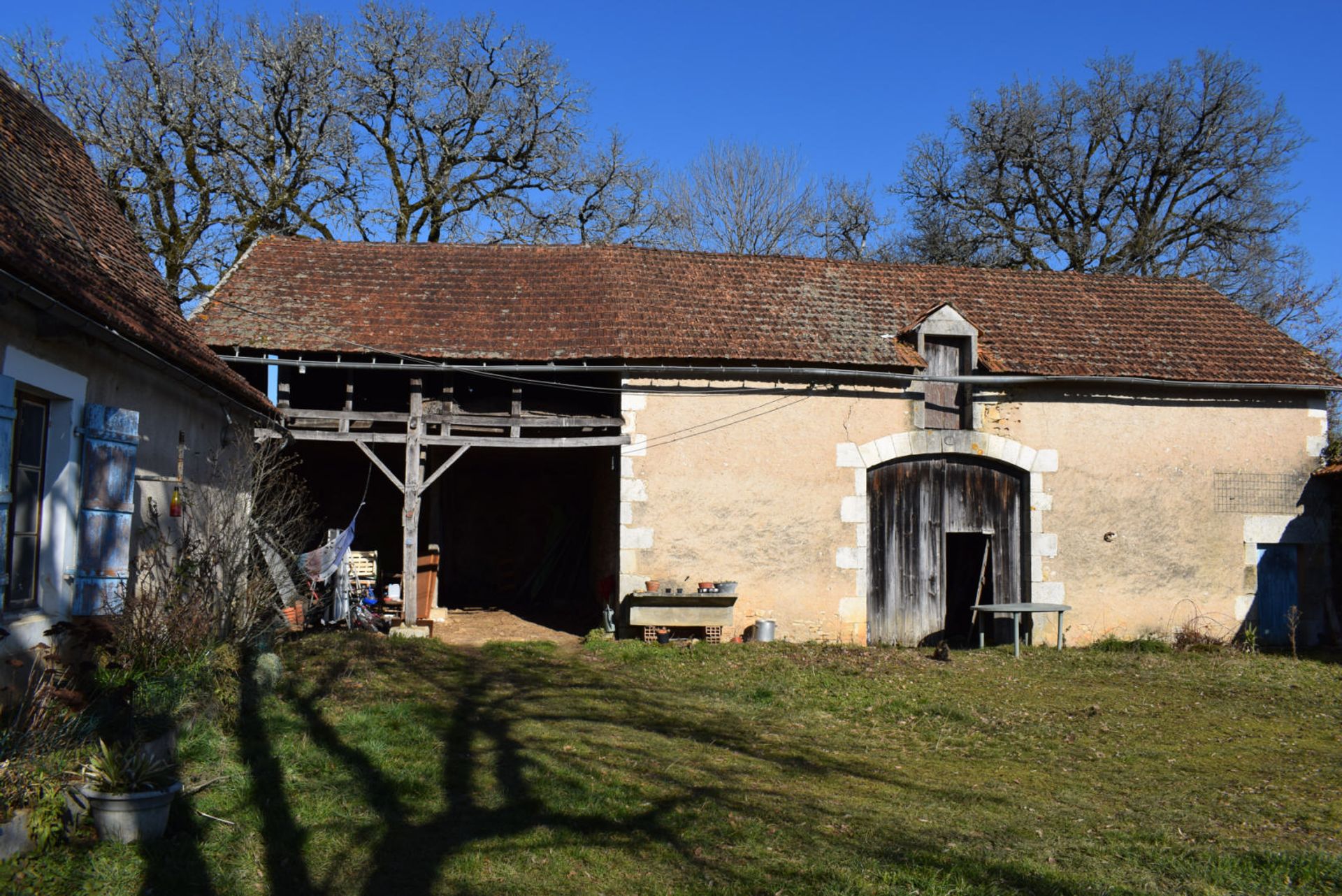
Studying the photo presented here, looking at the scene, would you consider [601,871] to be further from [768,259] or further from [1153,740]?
[768,259]

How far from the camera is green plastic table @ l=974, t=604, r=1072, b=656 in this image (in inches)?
491

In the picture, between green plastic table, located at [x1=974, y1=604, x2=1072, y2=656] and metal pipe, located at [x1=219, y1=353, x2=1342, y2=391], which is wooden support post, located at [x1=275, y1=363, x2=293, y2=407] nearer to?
metal pipe, located at [x1=219, y1=353, x2=1342, y2=391]

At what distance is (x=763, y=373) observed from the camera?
12789 mm

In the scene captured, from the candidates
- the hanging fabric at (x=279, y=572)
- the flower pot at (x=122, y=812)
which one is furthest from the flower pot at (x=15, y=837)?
the hanging fabric at (x=279, y=572)

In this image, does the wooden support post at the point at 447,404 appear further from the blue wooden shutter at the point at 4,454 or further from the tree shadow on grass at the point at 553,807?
A: the blue wooden shutter at the point at 4,454

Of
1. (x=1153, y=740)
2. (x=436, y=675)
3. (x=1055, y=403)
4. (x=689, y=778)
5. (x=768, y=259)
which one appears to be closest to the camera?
(x=689, y=778)

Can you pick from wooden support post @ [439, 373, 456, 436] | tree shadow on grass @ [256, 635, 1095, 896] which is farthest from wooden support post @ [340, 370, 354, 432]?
tree shadow on grass @ [256, 635, 1095, 896]

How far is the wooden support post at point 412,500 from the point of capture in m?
12.4

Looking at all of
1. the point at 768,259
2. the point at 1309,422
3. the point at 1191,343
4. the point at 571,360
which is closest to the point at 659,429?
the point at 571,360

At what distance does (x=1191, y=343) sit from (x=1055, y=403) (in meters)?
2.51

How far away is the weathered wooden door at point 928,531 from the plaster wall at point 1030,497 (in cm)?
29

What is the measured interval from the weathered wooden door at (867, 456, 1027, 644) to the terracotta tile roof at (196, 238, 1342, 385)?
148 centimetres

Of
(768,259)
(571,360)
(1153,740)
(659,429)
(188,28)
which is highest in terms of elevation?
(188,28)

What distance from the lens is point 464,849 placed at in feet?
16.6
